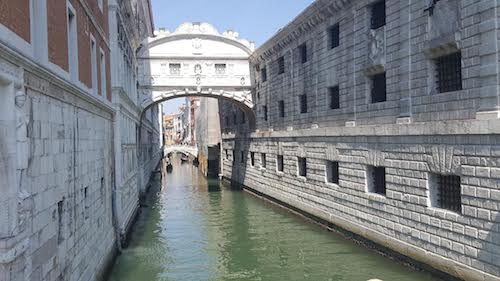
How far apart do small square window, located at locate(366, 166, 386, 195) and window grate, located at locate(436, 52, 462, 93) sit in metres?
2.98

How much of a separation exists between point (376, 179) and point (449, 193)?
123 inches

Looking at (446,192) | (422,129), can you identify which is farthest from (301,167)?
(446,192)

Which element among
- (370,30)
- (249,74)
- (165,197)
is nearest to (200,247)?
(370,30)

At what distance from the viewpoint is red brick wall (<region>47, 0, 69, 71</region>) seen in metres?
6.12

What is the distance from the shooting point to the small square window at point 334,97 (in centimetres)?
1524

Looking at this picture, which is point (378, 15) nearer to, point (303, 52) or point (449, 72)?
point (449, 72)

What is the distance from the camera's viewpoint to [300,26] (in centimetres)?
1777

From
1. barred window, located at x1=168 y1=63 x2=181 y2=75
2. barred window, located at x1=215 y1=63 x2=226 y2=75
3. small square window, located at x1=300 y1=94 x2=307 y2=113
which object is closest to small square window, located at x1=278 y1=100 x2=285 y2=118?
small square window, located at x1=300 y1=94 x2=307 y2=113

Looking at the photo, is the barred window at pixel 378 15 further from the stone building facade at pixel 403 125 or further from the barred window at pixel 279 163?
the barred window at pixel 279 163

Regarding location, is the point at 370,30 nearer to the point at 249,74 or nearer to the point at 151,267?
the point at 151,267

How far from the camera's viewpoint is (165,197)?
81.7ft

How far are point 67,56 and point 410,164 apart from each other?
24.3ft

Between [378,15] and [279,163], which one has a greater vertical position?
[378,15]

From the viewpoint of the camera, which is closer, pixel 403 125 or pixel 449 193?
pixel 449 193
